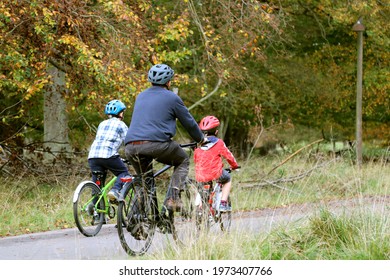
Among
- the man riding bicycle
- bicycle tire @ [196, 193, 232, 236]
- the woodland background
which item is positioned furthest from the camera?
the woodland background

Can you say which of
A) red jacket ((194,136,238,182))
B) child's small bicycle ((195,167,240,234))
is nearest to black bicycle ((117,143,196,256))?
child's small bicycle ((195,167,240,234))

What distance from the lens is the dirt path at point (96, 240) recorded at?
28.6ft

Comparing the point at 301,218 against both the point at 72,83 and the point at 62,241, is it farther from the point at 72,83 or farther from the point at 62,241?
the point at 72,83

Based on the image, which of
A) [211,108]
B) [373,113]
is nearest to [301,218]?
[211,108]

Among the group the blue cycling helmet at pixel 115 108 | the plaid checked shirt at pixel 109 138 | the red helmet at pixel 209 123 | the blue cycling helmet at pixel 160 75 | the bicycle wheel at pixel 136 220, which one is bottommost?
the bicycle wheel at pixel 136 220

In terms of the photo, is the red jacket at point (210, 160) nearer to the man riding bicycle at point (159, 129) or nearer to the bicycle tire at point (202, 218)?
the bicycle tire at point (202, 218)

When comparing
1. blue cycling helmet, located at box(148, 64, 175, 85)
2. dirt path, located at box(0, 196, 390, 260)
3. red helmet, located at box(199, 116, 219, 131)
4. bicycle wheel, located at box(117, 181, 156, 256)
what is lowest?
dirt path, located at box(0, 196, 390, 260)

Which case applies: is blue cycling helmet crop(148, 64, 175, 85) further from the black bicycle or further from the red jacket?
the red jacket

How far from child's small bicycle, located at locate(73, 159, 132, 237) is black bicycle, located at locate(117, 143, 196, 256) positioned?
6.54ft

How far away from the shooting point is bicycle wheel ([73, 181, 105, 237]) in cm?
1047

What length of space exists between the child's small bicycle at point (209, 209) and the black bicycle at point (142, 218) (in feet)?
0.34

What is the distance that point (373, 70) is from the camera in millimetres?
26391

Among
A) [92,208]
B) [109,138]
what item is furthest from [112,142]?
[92,208]

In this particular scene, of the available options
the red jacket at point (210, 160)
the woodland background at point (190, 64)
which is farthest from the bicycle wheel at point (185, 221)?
the woodland background at point (190, 64)
